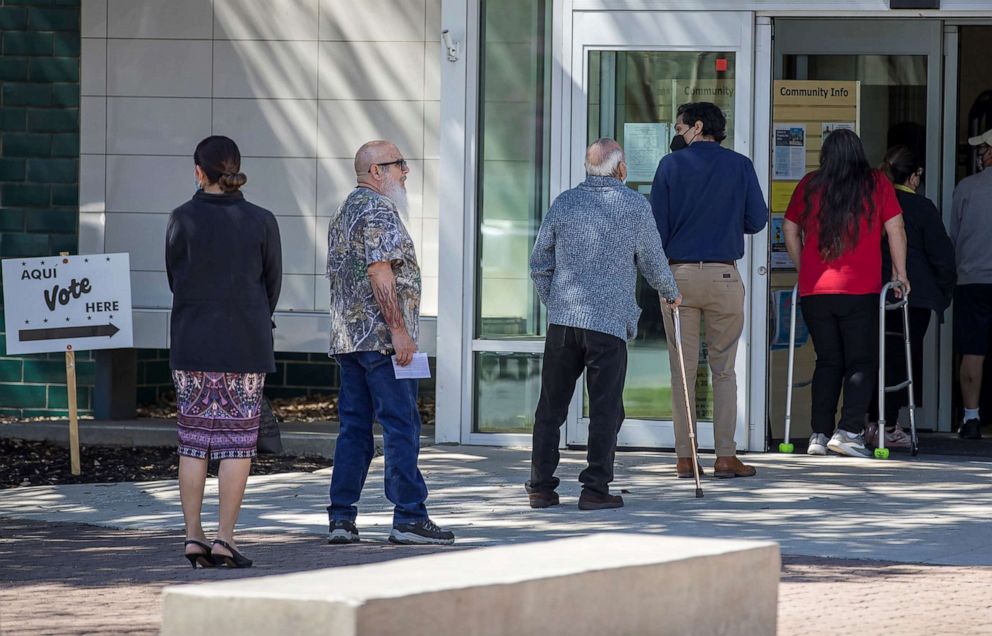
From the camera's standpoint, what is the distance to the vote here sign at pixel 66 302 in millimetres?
10430

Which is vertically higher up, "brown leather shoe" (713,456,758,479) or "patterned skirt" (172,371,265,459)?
"patterned skirt" (172,371,265,459)

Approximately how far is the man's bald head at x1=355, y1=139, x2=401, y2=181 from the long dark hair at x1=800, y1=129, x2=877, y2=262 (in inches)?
140

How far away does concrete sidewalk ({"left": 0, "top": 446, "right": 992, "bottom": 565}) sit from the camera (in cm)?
756

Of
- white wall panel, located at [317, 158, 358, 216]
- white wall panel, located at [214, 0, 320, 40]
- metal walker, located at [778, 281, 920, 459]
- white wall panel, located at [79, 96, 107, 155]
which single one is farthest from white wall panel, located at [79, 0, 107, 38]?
metal walker, located at [778, 281, 920, 459]

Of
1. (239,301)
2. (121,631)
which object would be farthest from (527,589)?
(239,301)

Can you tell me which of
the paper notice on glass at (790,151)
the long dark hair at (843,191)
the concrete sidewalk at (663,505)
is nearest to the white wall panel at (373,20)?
the paper notice on glass at (790,151)

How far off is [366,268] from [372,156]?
19.0 inches

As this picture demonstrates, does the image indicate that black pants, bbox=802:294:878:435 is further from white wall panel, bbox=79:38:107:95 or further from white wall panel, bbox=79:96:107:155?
white wall panel, bbox=79:38:107:95

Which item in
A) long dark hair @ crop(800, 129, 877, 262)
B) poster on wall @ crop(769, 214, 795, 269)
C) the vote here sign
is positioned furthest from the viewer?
poster on wall @ crop(769, 214, 795, 269)

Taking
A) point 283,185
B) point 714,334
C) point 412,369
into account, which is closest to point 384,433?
point 412,369

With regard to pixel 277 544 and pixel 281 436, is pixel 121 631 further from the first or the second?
pixel 281 436

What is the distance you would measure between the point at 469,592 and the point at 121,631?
213 cm

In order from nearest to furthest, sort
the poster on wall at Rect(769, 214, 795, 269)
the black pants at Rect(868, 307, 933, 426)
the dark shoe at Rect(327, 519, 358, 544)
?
the dark shoe at Rect(327, 519, 358, 544) → the black pants at Rect(868, 307, 933, 426) → the poster on wall at Rect(769, 214, 795, 269)

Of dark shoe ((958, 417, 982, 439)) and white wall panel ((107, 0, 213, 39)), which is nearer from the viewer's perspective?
dark shoe ((958, 417, 982, 439))
